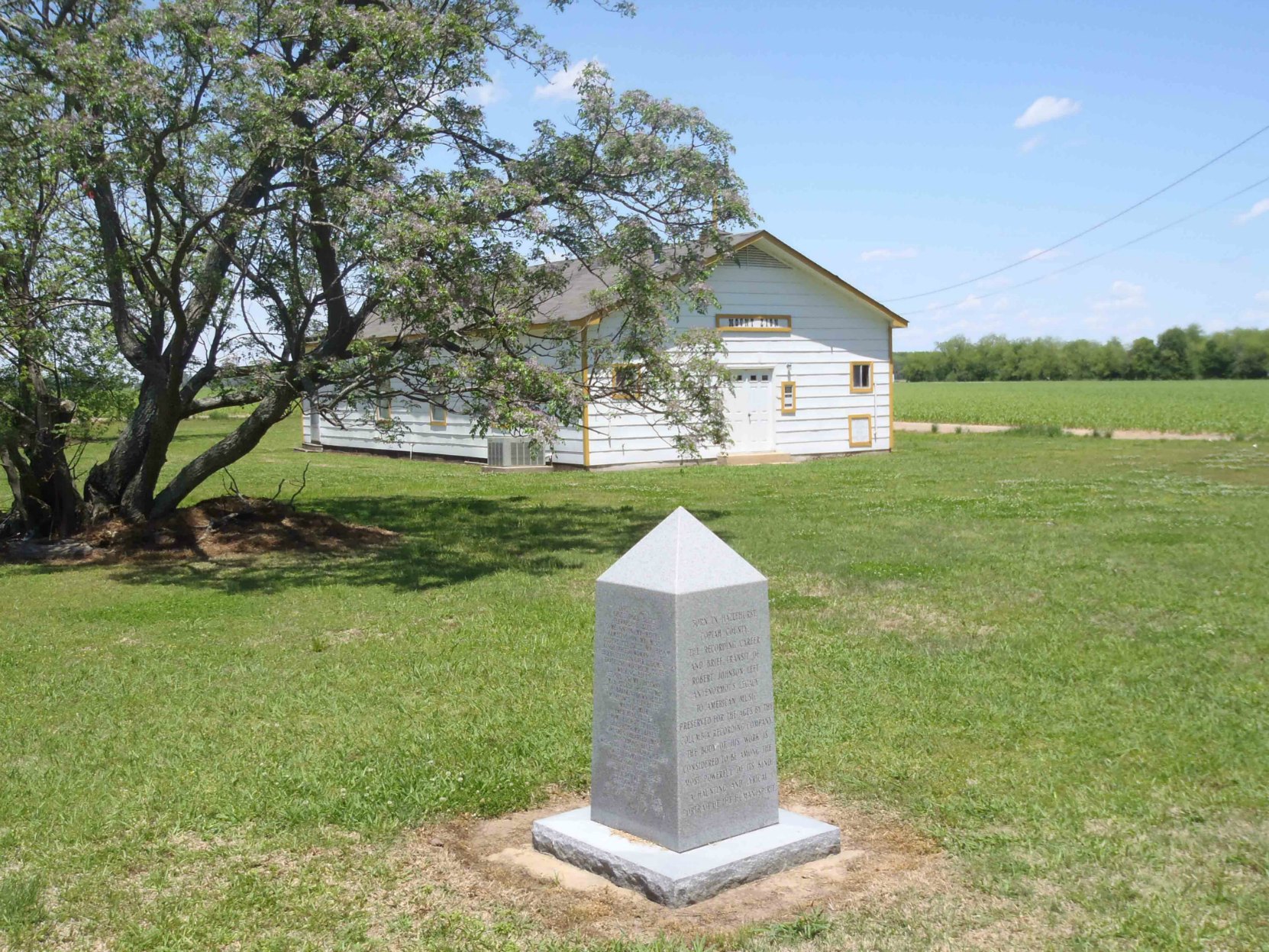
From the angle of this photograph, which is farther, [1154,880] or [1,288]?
[1,288]

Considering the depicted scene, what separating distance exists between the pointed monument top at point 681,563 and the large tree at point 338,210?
7008mm

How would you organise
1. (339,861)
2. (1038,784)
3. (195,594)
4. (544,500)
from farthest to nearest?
(544,500) → (195,594) → (1038,784) → (339,861)

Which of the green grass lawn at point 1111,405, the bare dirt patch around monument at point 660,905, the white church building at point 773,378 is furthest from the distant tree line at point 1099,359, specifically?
the bare dirt patch around monument at point 660,905

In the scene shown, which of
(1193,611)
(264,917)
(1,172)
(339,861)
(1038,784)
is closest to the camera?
(264,917)

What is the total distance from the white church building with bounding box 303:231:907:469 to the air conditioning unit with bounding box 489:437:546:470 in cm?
2

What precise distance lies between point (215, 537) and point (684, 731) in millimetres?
10938

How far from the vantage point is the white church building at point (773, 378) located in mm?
25141

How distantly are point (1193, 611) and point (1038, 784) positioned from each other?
4.52 meters

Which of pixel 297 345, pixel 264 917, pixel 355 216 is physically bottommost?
pixel 264 917

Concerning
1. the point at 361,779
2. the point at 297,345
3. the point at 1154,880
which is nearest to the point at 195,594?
the point at 297,345

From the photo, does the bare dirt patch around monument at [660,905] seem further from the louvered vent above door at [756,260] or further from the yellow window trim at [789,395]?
the yellow window trim at [789,395]

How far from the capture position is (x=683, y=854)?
500 cm

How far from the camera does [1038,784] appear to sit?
5.98 metres

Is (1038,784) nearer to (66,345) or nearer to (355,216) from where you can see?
(355,216)
